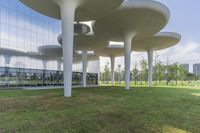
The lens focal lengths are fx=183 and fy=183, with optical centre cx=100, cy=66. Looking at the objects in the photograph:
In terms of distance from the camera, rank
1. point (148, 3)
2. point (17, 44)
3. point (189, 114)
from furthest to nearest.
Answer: point (17, 44)
point (148, 3)
point (189, 114)

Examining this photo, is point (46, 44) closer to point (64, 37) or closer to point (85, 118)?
point (64, 37)

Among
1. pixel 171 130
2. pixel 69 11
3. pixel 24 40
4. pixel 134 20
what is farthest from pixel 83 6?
pixel 24 40

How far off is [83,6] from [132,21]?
8084 millimetres

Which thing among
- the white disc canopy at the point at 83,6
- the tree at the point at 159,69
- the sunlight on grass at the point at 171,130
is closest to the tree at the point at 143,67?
the tree at the point at 159,69

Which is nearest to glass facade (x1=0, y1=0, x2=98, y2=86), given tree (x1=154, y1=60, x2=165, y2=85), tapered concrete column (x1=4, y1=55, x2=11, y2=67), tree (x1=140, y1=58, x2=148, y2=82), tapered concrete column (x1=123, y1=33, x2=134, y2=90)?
tapered concrete column (x1=4, y1=55, x2=11, y2=67)

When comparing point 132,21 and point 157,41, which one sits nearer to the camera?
point 132,21

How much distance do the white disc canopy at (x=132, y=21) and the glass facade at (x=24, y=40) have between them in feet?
39.8

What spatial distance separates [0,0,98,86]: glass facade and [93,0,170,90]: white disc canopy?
39.8 feet

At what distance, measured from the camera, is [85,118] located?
27.9 feet

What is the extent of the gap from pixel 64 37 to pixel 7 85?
59.0 feet

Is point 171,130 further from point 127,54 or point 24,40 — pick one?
point 24,40

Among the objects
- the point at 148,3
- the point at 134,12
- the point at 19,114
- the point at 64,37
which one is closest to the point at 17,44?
the point at 64,37

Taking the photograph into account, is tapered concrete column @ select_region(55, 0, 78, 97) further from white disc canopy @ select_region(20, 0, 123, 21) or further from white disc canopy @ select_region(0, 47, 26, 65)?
white disc canopy @ select_region(0, 47, 26, 65)

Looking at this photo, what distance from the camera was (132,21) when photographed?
964 inches
